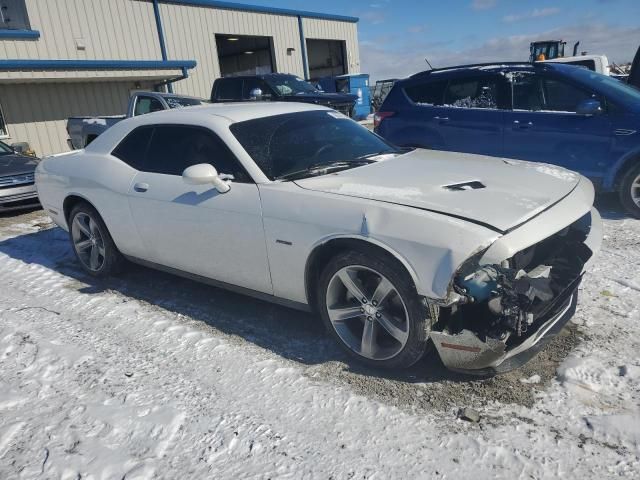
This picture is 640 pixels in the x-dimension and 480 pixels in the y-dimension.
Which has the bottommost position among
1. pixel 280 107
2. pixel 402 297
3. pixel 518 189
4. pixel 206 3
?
pixel 402 297

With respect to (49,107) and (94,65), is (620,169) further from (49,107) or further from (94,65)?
(49,107)

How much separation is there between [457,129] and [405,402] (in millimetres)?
4676

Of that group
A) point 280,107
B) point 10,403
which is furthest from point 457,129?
point 10,403

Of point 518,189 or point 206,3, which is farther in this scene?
point 206,3

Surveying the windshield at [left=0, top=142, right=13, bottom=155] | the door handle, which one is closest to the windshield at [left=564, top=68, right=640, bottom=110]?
the door handle

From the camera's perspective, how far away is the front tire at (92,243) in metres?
4.62

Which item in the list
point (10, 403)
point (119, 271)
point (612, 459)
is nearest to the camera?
point (612, 459)

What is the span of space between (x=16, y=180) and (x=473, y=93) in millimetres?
6967

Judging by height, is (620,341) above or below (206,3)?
below

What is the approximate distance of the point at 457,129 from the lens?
660 centimetres

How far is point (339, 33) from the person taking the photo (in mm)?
27891

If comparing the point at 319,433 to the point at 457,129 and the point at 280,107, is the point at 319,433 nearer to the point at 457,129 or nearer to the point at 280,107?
the point at 280,107

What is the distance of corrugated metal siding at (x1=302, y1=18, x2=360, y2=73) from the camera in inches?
1017

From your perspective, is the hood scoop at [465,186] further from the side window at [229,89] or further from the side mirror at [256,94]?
the side window at [229,89]
